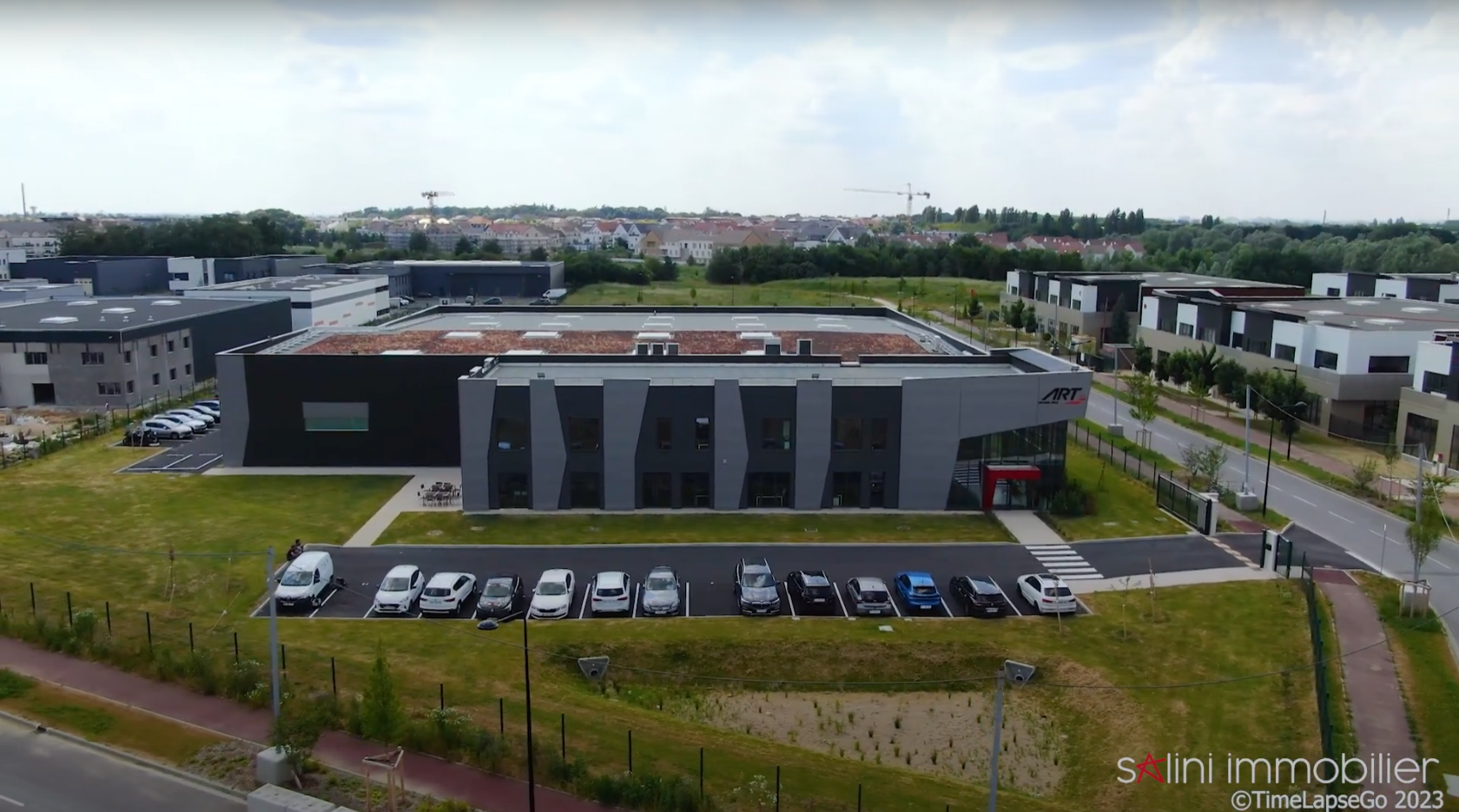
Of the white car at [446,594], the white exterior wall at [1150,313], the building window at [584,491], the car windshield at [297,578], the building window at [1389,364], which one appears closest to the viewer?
the white car at [446,594]

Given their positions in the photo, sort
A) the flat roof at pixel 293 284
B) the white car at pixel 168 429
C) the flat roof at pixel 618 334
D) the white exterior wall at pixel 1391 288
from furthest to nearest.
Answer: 1. the flat roof at pixel 293 284
2. the white exterior wall at pixel 1391 288
3. the flat roof at pixel 618 334
4. the white car at pixel 168 429

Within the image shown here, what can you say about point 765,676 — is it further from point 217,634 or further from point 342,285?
point 342,285

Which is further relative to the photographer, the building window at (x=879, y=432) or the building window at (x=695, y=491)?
the building window at (x=879, y=432)

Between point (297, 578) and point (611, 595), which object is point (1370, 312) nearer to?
point (611, 595)

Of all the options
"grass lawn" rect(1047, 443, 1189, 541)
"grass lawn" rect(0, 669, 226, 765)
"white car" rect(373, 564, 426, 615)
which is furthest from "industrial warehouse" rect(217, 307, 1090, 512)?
"grass lawn" rect(0, 669, 226, 765)

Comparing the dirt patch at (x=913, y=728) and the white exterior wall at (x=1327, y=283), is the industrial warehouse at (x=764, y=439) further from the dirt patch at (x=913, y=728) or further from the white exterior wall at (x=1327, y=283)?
the white exterior wall at (x=1327, y=283)

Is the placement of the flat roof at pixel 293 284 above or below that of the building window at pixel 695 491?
above

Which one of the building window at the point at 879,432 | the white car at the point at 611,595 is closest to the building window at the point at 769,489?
the building window at the point at 879,432
